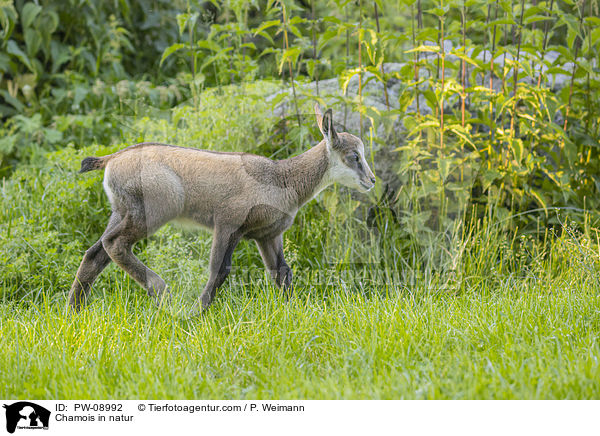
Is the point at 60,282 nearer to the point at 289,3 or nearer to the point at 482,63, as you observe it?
the point at 289,3

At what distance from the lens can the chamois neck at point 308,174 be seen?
3996mm

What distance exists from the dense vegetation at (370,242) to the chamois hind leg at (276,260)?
5.7 inches

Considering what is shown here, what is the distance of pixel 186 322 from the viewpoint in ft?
13.1

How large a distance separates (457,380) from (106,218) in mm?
3368

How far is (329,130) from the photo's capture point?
3.85 m

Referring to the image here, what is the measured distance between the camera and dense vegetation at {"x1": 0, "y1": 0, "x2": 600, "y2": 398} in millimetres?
3279

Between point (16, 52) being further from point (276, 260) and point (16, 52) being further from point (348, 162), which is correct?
point (348, 162)

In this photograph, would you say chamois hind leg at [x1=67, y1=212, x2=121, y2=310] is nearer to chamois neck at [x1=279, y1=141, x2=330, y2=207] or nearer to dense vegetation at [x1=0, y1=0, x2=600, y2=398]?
dense vegetation at [x1=0, y1=0, x2=600, y2=398]

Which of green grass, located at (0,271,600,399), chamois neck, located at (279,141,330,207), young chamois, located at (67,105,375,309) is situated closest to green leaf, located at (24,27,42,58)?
Answer: green grass, located at (0,271,600,399)

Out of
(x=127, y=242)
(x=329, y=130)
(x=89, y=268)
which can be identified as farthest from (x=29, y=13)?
(x=329, y=130)

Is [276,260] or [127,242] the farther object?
[276,260]
